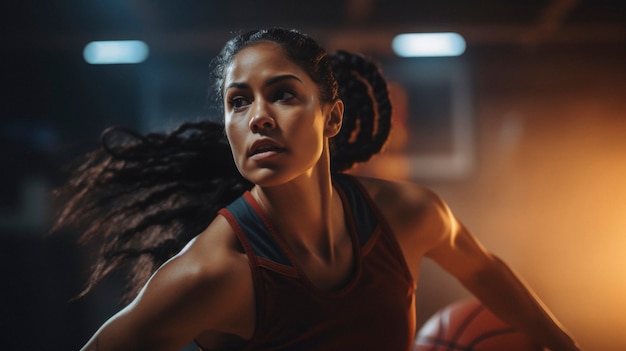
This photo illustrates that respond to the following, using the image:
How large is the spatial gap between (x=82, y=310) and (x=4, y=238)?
276 millimetres

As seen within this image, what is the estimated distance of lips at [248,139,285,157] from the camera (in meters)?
0.80

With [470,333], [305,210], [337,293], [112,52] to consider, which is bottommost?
[470,333]

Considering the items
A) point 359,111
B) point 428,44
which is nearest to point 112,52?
point 359,111

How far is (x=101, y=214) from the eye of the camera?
3.37 ft

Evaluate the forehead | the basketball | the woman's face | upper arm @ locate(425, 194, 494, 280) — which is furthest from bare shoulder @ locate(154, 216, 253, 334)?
the basketball

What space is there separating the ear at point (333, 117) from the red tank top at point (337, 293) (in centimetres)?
12

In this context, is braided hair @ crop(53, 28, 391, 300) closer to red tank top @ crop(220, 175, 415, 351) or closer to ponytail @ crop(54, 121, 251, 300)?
ponytail @ crop(54, 121, 251, 300)

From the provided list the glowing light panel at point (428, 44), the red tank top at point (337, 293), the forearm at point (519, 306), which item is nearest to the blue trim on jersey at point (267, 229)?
the red tank top at point (337, 293)

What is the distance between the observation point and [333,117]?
90 cm

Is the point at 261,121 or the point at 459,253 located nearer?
the point at 261,121

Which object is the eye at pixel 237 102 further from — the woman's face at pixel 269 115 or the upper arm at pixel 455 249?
the upper arm at pixel 455 249

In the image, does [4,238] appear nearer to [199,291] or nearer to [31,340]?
[31,340]

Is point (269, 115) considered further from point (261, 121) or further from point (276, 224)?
point (276, 224)

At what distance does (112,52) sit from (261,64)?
0.84 metres
